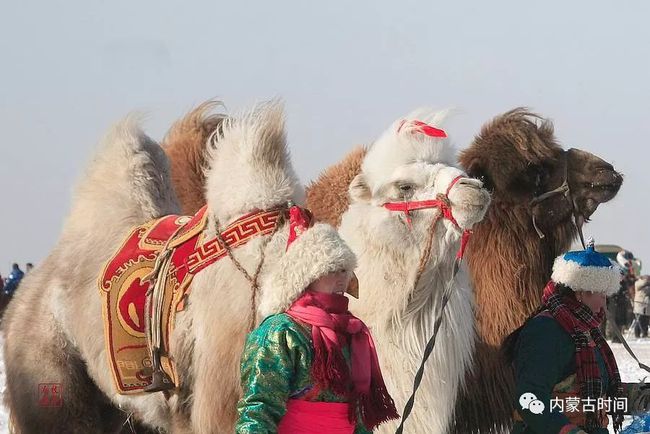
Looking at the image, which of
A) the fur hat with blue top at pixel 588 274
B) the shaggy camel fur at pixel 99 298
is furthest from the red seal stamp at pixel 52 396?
the fur hat with blue top at pixel 588 274

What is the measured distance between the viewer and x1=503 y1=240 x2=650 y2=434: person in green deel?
4102 millimetres

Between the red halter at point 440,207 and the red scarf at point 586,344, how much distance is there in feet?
1.61

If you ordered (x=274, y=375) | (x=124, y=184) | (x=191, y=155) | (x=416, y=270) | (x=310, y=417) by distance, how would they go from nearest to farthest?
(x=274, y=375) → (x=310, y=417) → (x=416, y=270) → (x=124, y=184) → (x=191, y=155)

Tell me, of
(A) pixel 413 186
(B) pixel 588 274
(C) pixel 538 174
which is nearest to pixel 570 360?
(B) pixel 588 274

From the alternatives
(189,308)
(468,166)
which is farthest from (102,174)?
(468,166)

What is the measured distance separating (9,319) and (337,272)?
8.92 ft

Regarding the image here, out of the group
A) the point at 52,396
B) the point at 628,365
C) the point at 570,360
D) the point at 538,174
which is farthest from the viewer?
the point at 628,365

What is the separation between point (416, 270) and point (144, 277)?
4.02 feet

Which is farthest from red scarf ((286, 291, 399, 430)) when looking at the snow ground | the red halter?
the snow ground

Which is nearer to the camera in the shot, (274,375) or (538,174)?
(274,375)

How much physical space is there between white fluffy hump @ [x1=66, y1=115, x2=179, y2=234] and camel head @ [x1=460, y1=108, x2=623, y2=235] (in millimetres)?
1636

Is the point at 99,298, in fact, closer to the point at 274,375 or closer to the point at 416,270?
the point at 416,270

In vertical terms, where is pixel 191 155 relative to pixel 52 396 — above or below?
above

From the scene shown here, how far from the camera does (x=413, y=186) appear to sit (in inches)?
194
